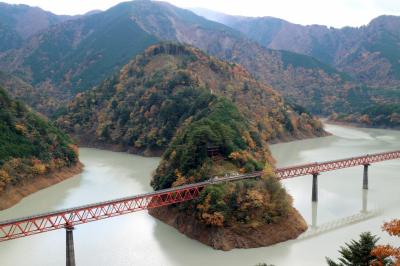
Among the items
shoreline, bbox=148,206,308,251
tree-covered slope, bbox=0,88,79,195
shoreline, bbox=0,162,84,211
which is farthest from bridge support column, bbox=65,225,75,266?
tree-covered slope, bbox=0,88,79,195

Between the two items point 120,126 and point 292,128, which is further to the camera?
point 292,128

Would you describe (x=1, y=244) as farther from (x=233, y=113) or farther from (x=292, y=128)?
(x=292, y=128)

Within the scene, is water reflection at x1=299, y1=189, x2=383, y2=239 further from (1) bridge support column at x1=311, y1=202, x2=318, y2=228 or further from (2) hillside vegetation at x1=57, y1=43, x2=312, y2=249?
(2) hillside vegetation at x1=57, y1=43, x2=312, y2=249

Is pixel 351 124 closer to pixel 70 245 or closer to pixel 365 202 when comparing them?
pixel 365 202

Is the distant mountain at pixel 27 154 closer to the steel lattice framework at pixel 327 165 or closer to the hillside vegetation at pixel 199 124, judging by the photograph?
the hillside vegetation at pixel 199 124

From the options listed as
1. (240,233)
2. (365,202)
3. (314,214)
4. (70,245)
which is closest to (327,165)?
(365,202)

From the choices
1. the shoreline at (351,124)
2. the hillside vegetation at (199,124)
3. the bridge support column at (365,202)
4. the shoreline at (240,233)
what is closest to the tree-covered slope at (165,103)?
the hillside vegetation at (199,124)

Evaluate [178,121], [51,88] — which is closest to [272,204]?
[178,121]
